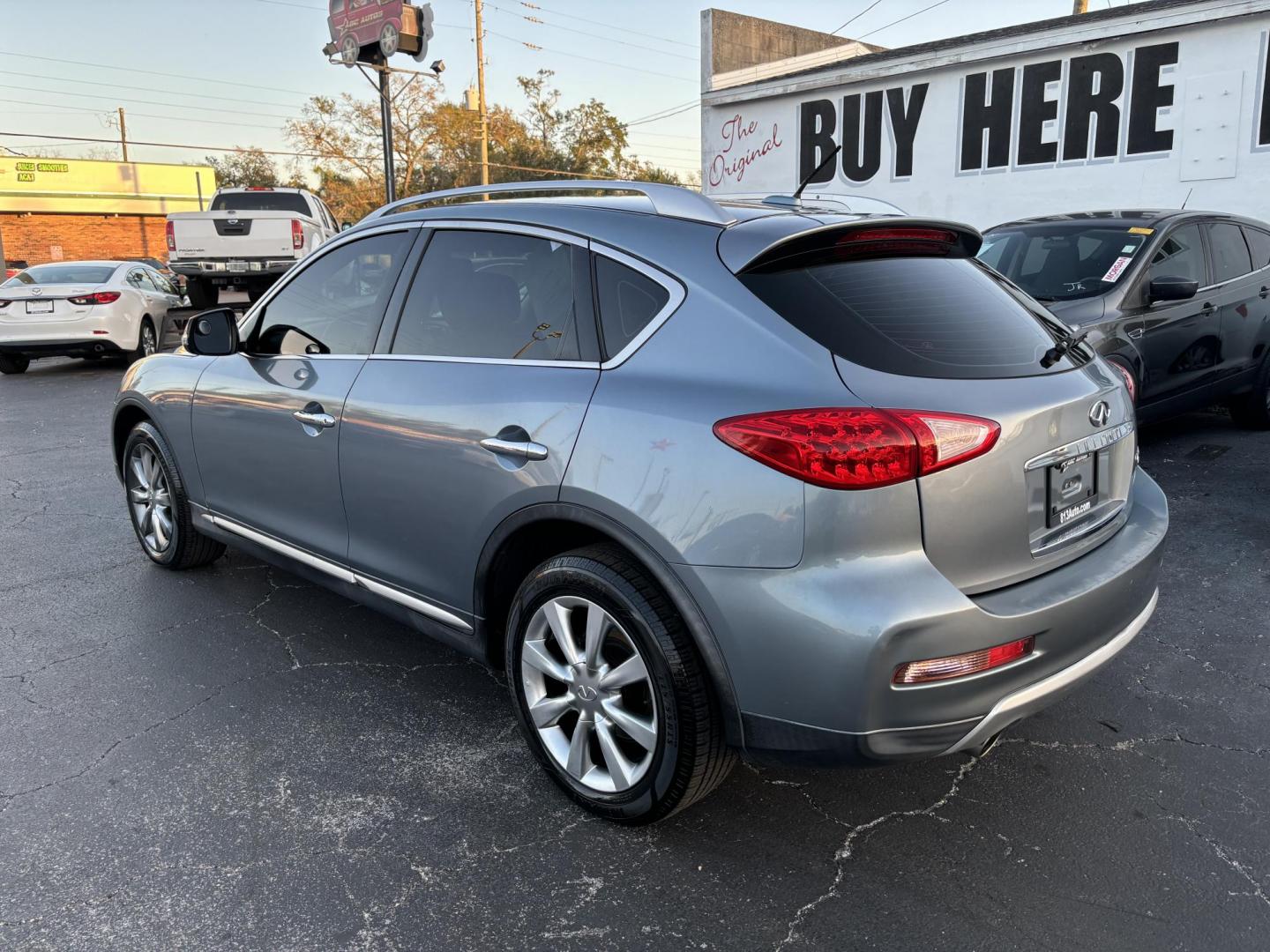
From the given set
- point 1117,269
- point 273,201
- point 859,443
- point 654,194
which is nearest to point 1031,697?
point 859,443

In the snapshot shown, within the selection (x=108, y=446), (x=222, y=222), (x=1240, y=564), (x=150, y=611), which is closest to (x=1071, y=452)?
(x=1240, y=564)

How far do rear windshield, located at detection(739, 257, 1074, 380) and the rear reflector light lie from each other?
668 mm

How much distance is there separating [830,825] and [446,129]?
133 ft

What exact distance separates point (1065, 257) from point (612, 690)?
18.9ft

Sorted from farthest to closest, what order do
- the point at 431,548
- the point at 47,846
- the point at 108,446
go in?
the point at 108,446 < the point at 431,548 < the point at 47,846

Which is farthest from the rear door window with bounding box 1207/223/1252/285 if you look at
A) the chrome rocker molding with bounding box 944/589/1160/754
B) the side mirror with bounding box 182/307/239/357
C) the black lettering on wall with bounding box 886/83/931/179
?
the black lettering on wall with bounding box 886/83/931/179

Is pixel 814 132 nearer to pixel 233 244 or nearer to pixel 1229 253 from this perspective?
pixel 1229 253

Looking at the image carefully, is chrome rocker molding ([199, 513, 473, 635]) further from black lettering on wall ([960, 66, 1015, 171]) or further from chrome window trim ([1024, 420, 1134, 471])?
black lettering on wall ([960, 66, 1015, 171])

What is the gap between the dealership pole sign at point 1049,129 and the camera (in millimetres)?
11172

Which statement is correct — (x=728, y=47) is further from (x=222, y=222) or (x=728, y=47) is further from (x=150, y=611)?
(x=150, y=611)

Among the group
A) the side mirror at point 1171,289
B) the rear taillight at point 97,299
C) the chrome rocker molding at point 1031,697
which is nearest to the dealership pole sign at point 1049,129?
the side mirror at point 1171,289

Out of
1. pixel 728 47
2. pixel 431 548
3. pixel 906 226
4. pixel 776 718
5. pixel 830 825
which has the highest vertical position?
pixel 728 47

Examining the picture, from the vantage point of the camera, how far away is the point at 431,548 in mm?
3129

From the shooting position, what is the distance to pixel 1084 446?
260 cm
